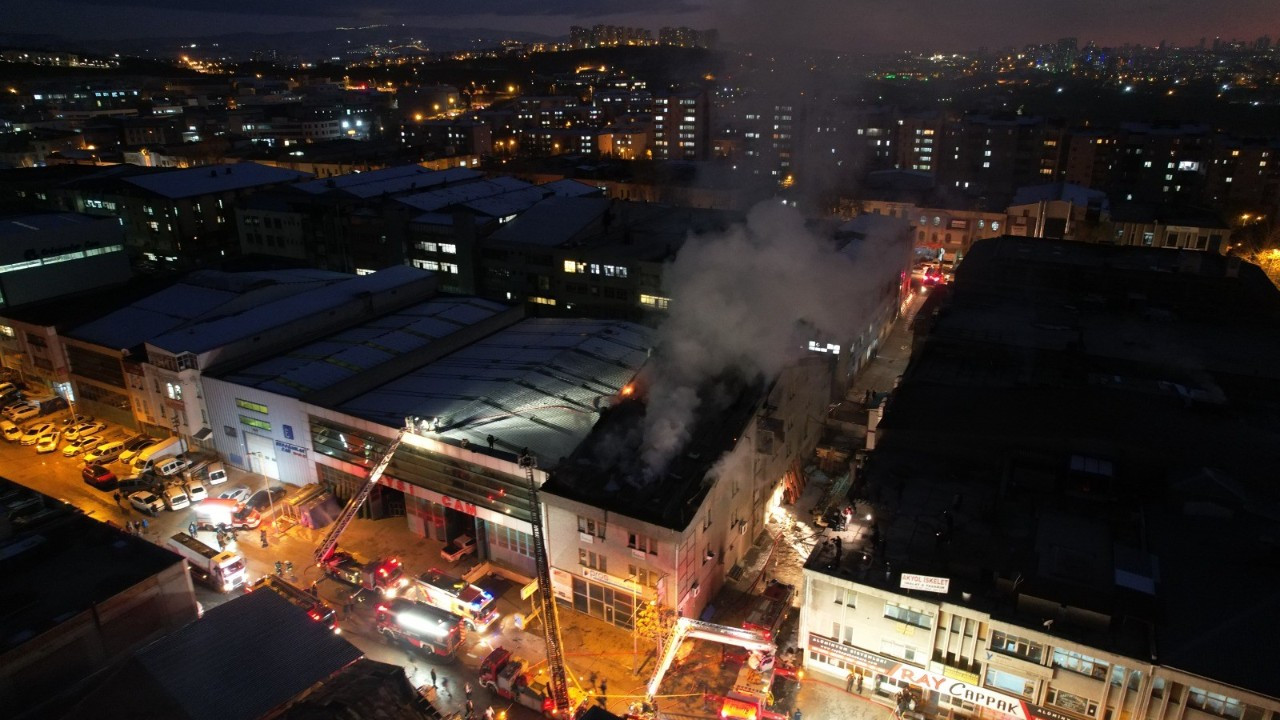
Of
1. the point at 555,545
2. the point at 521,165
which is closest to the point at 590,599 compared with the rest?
the point at 555,545

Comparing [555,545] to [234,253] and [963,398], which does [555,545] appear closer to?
[963,398]

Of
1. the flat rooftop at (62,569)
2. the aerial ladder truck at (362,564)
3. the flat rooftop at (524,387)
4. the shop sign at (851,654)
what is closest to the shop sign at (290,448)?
the flat rooftop at (524,387)

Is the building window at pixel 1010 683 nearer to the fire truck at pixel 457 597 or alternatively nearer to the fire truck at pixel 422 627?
the fire truck at pixel 457 597

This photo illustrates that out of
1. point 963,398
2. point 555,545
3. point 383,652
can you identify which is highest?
point 963,398

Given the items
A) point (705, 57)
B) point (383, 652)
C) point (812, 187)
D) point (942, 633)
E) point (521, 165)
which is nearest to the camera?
point (942, 633)

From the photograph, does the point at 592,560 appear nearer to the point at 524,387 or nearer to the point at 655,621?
the point at 655,621

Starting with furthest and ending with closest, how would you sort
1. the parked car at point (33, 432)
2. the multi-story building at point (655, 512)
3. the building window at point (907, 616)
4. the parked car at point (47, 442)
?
the parked car at point (33, 432) → the parked car at point (47, 442) → the multi-story building at point (655, 512) → the building window at point (907, 616)
